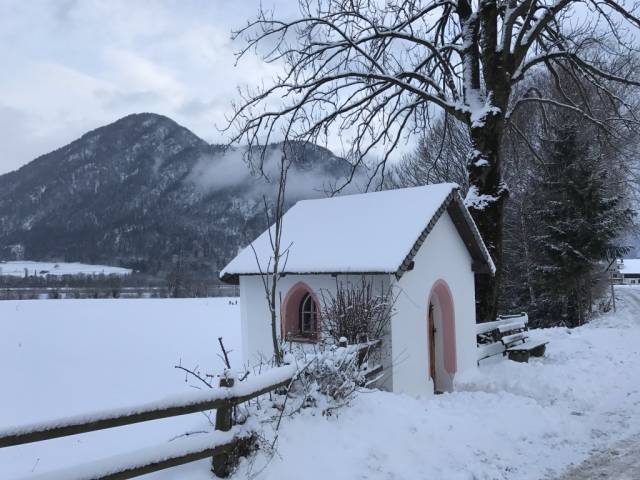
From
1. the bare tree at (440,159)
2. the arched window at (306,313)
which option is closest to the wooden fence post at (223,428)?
the arched window at (306,313)

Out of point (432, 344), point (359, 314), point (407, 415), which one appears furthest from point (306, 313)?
point (407, 415)

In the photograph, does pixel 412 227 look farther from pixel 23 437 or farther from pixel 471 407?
pixel 23 437

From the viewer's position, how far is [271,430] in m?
5.38

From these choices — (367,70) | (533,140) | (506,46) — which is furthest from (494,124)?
(533,140)

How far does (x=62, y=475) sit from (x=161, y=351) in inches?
731

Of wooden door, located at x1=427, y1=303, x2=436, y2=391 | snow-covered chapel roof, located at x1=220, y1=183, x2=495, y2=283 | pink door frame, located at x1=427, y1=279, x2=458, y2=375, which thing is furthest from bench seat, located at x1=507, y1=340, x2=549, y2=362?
wooden door, located at x1=427, y1=303, x2=436, y2=391

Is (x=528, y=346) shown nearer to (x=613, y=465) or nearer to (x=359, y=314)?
(x=359, y=314)

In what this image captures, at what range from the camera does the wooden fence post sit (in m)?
4.64

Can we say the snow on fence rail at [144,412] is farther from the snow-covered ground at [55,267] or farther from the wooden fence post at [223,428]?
the snow-covered ground at [55,267]

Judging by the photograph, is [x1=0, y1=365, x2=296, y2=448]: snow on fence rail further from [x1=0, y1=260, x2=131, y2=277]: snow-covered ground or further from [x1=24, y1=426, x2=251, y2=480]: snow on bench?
[x1=0, y1=260, x2=131, y2=277]: snow-covered ground

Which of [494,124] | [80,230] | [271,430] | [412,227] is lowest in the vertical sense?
[271,430]

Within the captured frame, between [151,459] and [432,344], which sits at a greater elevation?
[151,459]

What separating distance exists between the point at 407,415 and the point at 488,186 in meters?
8.66

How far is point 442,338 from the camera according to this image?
11539mm
